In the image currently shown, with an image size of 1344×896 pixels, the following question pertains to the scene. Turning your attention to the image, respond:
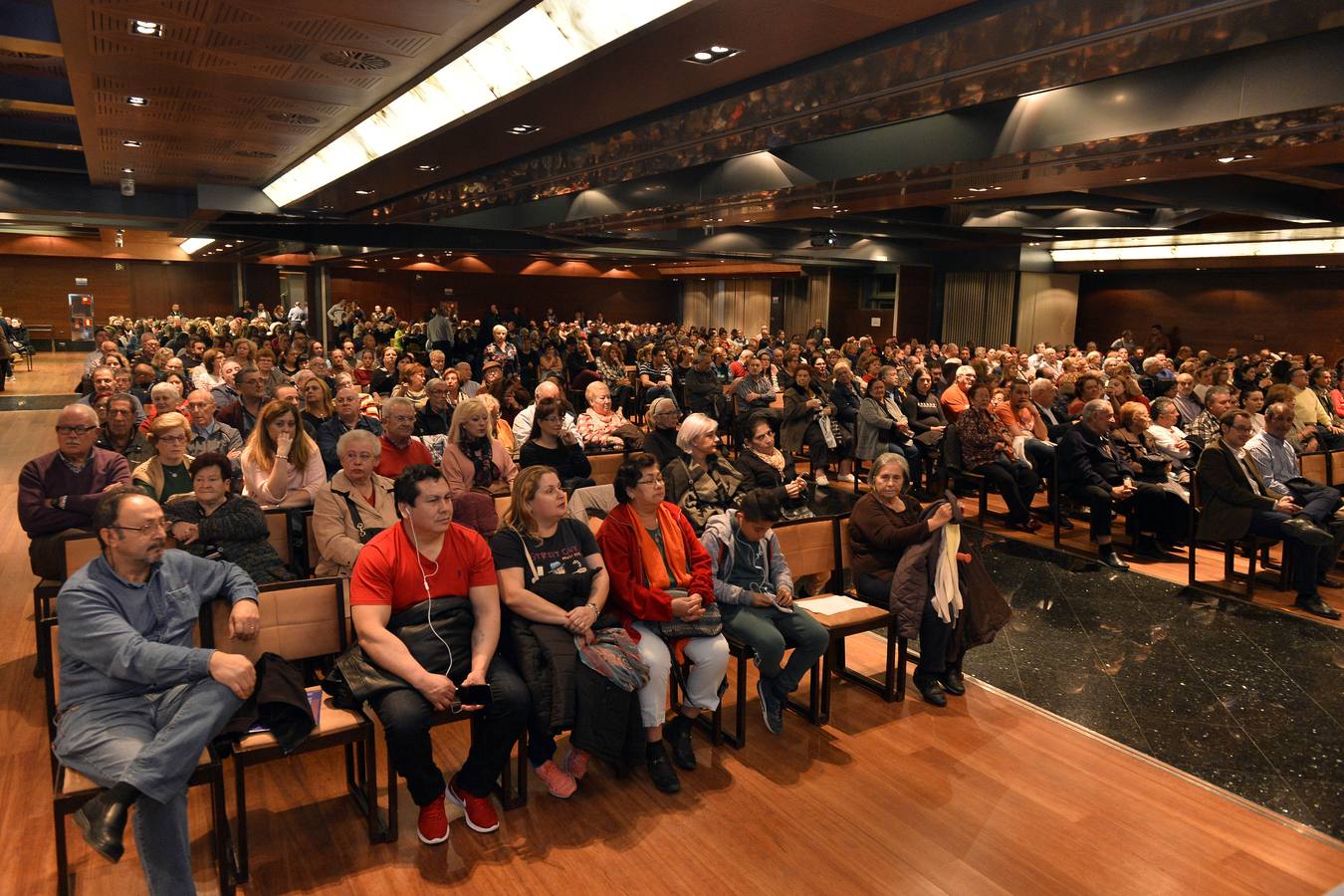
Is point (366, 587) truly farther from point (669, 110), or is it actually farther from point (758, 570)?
point (669, 110)

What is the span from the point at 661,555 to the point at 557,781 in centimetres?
101

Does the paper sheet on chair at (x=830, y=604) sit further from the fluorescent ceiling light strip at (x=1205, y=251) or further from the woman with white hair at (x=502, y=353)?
the fluorescent ceiling light strip at (x=1205, y=251)

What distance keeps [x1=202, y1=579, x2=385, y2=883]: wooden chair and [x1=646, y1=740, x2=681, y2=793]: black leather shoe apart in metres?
1.05

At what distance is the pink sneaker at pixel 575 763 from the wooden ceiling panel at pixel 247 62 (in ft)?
10.3

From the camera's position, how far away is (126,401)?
531 cm

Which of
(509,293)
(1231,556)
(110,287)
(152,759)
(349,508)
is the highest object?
(509,293)

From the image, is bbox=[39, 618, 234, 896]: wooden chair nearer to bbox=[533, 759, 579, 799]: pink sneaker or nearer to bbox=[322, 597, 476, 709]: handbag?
bbox=[322, 597, 476, 709]: handbag

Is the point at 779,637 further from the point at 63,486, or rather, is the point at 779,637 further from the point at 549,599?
the point at 63,486

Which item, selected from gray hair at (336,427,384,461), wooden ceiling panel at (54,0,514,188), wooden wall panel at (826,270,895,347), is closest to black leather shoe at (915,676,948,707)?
gray hair at (336,427,384,461)

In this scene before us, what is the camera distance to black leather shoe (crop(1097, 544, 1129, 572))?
6.72 m

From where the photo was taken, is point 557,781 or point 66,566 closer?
point 557,781

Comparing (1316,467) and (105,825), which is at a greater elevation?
(1316,467)

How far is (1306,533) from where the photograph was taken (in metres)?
5.72

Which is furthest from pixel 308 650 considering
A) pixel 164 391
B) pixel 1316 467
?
pixel 1316 467
